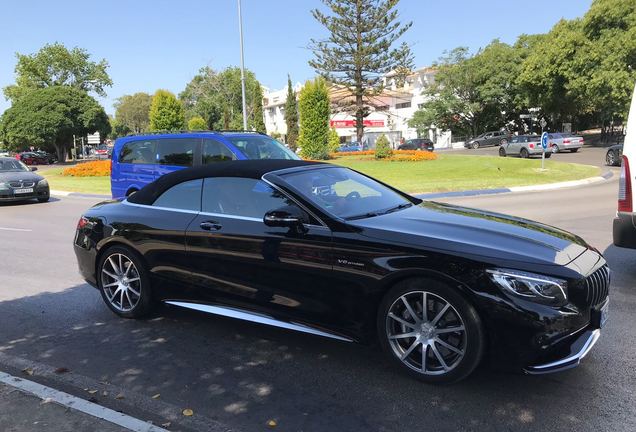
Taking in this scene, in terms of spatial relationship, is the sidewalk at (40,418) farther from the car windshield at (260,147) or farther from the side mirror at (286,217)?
the car windshield at (260,147)

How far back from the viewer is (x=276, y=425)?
3.10 m

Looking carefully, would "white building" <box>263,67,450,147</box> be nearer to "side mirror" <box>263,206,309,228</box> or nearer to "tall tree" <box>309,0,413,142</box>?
"tall tree" <box>309,0,413,142</box>

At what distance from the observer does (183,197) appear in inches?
191

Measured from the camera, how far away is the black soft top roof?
447cm

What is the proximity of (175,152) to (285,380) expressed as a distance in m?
7.89

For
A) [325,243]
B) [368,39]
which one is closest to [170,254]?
[325,243]

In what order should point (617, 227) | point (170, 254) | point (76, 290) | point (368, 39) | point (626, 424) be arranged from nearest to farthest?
point (626, 424) < point (170, 254) < point (617, 227) < point (76, 290) < point (368, 39)

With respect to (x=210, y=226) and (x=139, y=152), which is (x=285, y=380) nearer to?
(x=210, y=226)

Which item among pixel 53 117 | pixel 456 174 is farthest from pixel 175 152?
pixel 53 117

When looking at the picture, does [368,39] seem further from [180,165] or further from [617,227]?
[617,227]

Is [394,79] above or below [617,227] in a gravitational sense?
above

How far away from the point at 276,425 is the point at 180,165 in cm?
825

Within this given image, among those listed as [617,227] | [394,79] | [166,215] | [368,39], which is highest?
[368,39]

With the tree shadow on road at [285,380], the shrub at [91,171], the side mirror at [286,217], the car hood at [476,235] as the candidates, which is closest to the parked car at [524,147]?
the shrub at [91,171]
